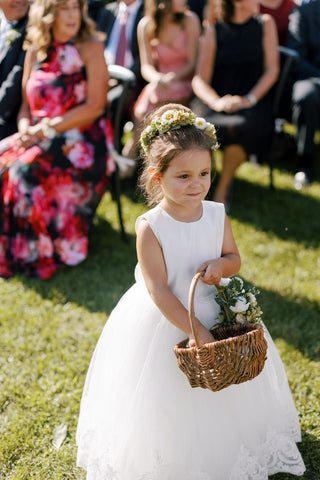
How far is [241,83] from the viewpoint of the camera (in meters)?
4.54

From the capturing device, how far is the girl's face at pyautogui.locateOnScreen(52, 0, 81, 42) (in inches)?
142

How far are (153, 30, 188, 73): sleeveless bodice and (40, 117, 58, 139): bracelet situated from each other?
1425mm

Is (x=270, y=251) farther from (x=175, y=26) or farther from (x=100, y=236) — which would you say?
(x=175, y=26)

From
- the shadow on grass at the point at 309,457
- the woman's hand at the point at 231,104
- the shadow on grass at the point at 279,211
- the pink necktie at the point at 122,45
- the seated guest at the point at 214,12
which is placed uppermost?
the seated guest at the point at 214,12

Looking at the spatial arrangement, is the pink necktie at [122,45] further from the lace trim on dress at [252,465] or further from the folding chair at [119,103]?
the lace trim on dress at [252,465]

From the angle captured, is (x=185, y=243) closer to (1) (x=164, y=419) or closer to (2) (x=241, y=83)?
(1) (x=164, y=419)

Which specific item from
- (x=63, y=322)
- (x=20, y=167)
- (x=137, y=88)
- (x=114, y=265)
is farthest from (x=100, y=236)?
(x=137, y=88)

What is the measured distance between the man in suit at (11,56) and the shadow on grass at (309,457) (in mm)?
2942

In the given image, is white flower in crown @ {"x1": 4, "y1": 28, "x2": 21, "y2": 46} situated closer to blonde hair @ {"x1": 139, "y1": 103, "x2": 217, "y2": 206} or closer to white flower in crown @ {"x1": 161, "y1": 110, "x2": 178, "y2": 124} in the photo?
blonde hair @ {"x1": 139, "y1": 103, "x2": 217, "y2": 206}

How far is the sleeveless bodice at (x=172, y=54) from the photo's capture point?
15.2ft

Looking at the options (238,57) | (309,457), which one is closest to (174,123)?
(309,457)

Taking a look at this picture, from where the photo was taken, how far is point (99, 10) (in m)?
5.58

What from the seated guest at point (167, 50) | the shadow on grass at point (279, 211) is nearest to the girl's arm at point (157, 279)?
the shadow on grass at point (279, 211)

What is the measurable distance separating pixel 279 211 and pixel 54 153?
1.90 metres
